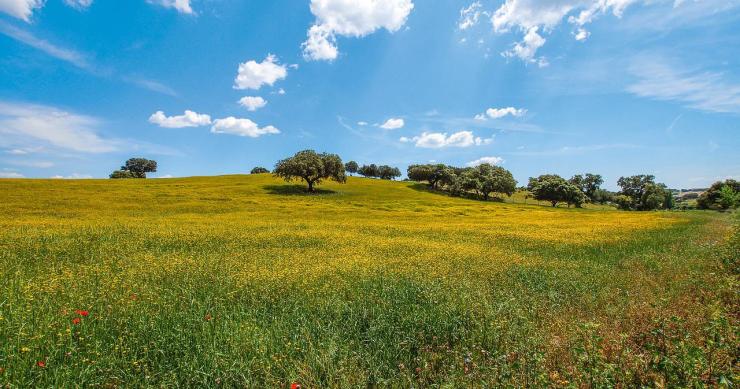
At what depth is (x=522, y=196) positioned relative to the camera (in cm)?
11188

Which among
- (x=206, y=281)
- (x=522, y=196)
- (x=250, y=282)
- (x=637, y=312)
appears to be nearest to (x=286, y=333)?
(x=250, y=282)

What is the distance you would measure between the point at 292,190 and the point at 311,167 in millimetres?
6136

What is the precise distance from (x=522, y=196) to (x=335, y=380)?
118 m

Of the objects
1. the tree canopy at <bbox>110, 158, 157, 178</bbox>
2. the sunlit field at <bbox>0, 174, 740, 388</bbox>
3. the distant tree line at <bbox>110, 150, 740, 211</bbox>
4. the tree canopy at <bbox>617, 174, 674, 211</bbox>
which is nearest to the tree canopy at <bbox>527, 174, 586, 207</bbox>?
the distant tree line at <bbox>110, 150, 740, 211</bbox>

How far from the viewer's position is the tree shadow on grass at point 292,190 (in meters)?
62.6

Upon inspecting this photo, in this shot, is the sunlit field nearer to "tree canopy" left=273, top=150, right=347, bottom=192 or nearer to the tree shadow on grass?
the tree shadow on grass

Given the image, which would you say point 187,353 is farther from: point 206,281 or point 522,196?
point 522,196

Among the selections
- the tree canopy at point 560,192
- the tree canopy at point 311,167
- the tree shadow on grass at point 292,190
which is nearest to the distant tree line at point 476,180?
the tree canopy at point 560,192

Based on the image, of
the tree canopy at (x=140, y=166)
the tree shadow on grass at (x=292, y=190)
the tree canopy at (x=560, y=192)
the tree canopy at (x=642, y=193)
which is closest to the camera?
the tree shadow on grass at (x=292, y=190)

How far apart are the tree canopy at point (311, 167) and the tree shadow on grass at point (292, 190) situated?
1.97m

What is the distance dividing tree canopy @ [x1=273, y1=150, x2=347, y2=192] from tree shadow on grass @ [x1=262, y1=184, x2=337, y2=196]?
197cm

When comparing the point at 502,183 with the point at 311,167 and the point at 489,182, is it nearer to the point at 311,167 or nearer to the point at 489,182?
the point at 489,182

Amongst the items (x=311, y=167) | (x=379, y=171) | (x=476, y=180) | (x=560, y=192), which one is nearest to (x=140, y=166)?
(x=379, y=171)

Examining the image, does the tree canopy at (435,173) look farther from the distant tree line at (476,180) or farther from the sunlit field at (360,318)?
the sunlit field at (360,318)
